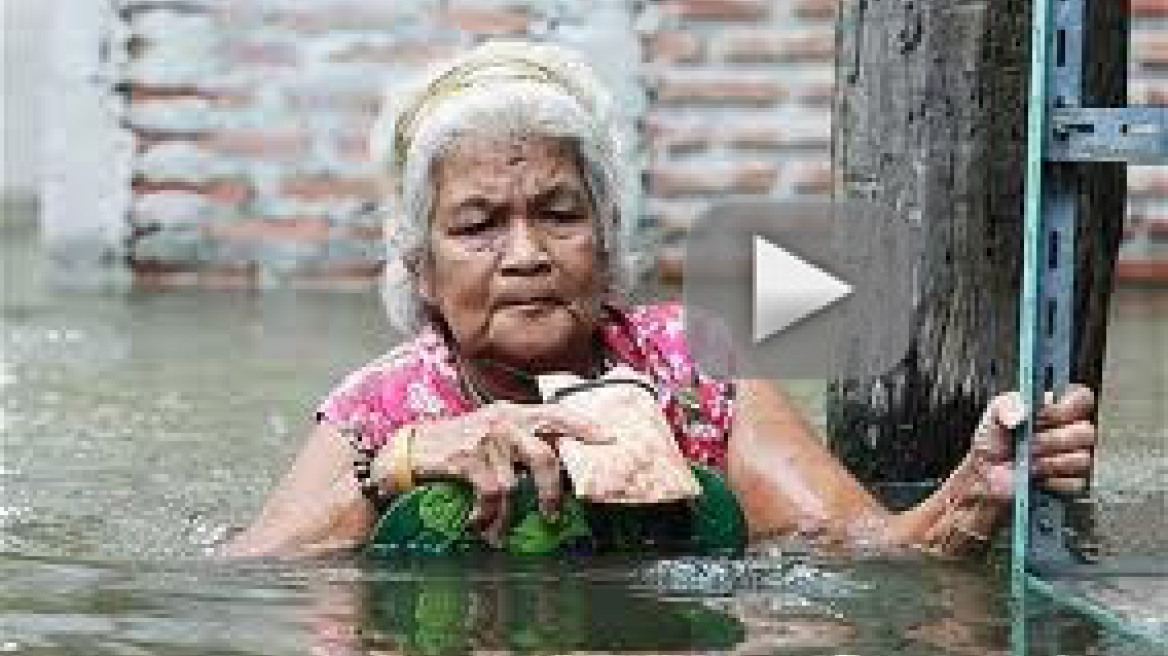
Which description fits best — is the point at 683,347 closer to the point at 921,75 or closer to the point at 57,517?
the point at 921,75

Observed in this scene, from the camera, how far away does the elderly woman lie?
4719 mm

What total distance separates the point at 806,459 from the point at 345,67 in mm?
6094

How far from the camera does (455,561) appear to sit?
4770 millimetres

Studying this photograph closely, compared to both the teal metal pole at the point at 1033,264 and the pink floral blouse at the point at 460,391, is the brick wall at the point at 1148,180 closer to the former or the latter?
the pink floral blouse at the point at 460,391

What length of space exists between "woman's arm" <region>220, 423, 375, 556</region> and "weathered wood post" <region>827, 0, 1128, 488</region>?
1.26 m

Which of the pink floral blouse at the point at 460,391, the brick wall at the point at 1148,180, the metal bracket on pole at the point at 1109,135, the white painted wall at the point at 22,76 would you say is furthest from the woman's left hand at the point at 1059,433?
the white painted wall at the point at 22,76

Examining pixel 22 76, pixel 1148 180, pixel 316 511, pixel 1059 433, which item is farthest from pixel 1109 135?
pixel 22 76

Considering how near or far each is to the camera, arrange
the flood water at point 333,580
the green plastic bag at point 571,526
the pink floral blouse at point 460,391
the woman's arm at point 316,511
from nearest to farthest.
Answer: the flood water at point 333,580
the green plastic bag at point 571,526
the woman's arm at point 316,511
the pink floral blouse at point 460,391

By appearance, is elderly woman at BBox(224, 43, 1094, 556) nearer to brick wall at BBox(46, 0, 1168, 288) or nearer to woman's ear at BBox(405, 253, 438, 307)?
woman's ear at BBox(405, 253, 438, 307)

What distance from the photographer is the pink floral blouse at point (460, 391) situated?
4.98 meters

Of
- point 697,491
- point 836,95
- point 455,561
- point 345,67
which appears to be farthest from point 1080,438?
point 345,67

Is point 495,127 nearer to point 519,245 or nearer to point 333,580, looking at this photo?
point 519,245

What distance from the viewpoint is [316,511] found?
4.92m
